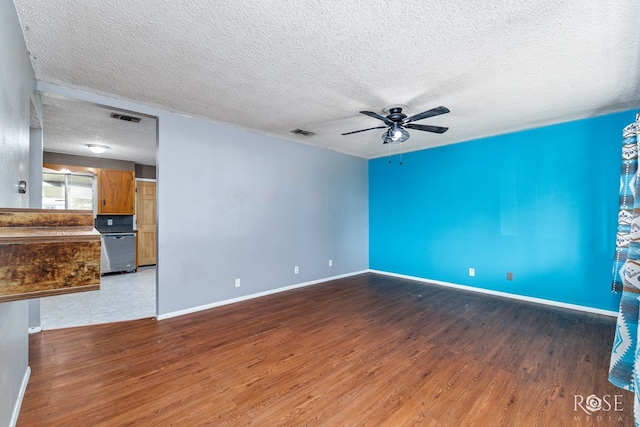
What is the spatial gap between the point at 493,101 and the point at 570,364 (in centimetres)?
257

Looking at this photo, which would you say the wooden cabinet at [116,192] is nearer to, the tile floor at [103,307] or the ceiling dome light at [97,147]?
the ceiling dome light at [97,147]

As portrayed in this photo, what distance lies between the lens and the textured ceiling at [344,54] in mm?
1691

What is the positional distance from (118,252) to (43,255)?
6149mm

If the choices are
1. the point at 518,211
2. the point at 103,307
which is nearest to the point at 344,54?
the point at 518,211

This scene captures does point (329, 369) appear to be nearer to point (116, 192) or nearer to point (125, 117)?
point (125, 117)

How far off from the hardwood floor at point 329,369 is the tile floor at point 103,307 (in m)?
0.29

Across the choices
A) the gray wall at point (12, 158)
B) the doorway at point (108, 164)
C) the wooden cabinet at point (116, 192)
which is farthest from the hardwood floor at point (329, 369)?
the wooden cabinet at point (116, 192)

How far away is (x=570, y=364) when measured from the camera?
2238 millimetres

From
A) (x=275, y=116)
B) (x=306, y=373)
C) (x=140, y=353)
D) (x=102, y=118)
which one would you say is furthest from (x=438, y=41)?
(x=102, y=118)

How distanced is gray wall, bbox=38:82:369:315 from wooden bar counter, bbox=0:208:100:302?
258cm

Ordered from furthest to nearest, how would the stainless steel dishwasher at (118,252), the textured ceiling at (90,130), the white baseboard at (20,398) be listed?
the stainless steel dishwasher at (118,252)
the textured ceiling at (90,130)
the white baseboard at (20,398)

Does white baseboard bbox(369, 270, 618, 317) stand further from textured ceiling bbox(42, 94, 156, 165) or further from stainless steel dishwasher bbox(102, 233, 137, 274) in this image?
stainless steel dishwasher bbox(102, 233, 137, 274)

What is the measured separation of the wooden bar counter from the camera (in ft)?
2.34

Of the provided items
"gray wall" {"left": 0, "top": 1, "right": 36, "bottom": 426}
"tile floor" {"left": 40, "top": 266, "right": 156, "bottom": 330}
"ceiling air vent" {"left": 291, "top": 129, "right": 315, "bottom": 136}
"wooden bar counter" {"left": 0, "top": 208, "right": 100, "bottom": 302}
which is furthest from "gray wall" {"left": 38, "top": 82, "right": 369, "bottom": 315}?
"wooden bar counter" {"left": 0, "top": 208, "right": 100, "bottom": 302}
